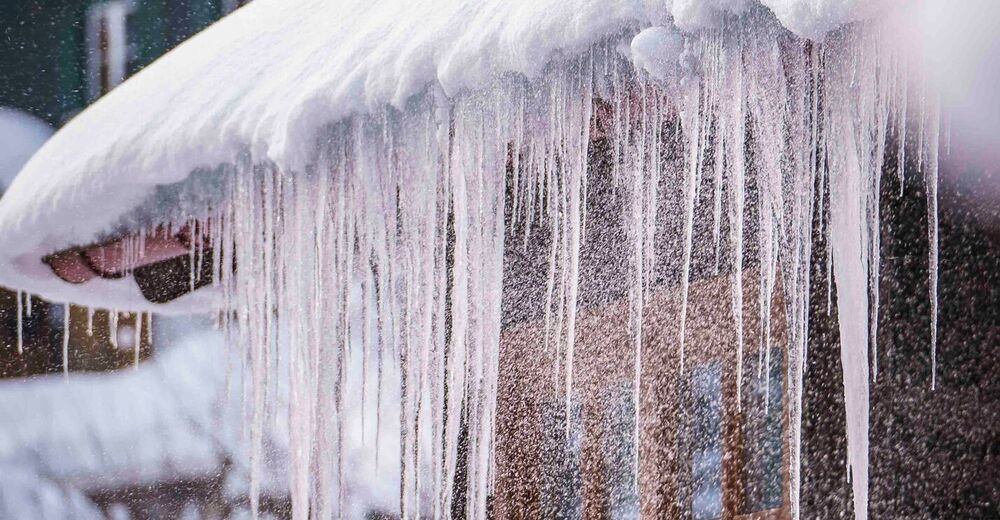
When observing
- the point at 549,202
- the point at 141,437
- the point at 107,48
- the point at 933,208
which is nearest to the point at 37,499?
the point at 141,437

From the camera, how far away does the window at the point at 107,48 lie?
12.6 metres

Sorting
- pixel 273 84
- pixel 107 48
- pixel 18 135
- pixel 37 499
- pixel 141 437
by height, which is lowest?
pixel 37 499

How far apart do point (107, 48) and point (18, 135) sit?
2.13 meters

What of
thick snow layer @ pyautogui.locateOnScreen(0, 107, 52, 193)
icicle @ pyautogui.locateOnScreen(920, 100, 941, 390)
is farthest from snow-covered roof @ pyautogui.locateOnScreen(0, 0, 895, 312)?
thick snow layer @ pyautogui.locateOnScreen(0, 107, 52, 193)

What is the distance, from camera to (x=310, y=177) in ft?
7.05

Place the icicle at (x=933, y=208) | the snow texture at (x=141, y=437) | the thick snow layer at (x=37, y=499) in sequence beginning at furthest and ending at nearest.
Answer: the thick snow layer at (x=37, y=499) < the snow texture at (x=141, y=437) < the icicle at (x=933, y=208)

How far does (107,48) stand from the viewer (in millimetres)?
12641

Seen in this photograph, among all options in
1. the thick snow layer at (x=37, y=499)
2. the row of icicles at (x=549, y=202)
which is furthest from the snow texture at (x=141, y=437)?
the row of icicles at (x=549, y=202)

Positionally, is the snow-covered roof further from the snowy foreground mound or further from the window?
the window

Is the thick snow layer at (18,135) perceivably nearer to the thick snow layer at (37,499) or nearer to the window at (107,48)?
the window at (107,48)

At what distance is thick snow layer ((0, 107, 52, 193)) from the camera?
44.2 ft

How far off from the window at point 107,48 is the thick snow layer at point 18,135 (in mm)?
1457

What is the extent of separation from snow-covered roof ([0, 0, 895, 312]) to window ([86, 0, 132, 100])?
400 inches

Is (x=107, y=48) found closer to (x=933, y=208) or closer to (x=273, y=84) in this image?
(x=273, y=84)
